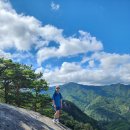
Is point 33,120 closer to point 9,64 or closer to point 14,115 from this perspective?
point 14,115

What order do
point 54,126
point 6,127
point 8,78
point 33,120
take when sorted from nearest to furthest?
point 6,127 < point 33,120 < point 54,126 < point 8,78

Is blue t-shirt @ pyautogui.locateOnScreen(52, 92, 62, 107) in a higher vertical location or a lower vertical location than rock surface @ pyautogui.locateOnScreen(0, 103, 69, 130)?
higher

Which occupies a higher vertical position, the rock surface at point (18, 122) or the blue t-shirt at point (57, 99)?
the blue t-shirt at point (57, 99)

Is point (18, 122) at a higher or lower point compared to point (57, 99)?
lower

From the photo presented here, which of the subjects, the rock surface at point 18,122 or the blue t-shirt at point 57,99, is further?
the blue t-shirt at point 57,99

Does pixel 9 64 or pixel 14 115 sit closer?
pixel 14 115

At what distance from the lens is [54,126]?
2414 centimetres

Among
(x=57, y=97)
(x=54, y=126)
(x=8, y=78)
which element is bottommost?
(x=54, y=126)

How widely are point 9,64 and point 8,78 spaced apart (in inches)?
110

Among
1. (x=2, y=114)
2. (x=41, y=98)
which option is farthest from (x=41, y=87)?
(x=2, y=114)

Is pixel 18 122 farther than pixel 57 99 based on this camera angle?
No

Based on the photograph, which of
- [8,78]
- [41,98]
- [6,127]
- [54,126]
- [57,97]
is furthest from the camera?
[41,98]

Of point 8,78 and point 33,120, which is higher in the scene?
point 8,78

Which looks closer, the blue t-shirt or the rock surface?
the rock surface
